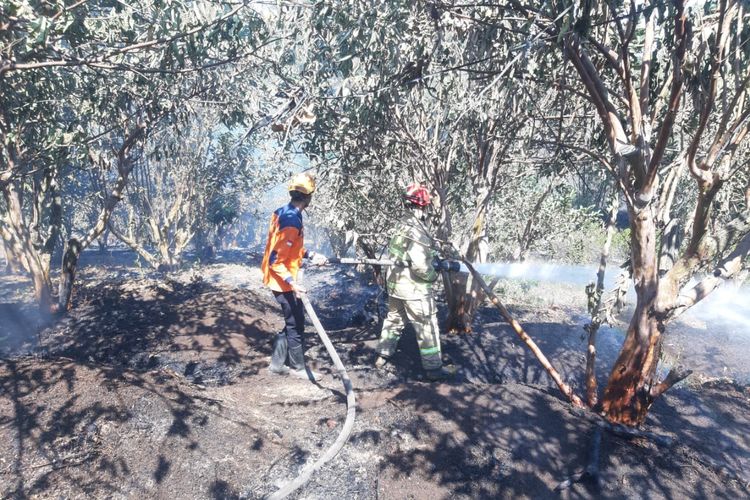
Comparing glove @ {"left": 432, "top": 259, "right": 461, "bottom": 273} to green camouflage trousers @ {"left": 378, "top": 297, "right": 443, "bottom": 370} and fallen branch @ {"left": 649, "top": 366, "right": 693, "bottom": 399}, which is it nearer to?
green camouflage trousers @ {"left": 378, "top": 297, "right": 443, "bottom": 370}

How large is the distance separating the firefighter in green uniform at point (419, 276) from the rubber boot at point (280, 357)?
4.19ft

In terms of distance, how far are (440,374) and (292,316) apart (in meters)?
1.67

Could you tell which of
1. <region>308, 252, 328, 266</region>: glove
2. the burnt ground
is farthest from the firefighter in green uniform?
<region>308, 252, 328, 266</region>: glove

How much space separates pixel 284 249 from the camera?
4.39 meters

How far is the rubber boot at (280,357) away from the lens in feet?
16.0

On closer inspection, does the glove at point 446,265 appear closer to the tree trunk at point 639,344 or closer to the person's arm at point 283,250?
the person's arm at point 283,250

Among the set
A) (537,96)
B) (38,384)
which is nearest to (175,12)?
(38,384)

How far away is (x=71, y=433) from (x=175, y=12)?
11.5 feet

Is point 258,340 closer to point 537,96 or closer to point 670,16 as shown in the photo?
point 537,96

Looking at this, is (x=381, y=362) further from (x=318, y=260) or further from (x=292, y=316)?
(x=318, y=260)

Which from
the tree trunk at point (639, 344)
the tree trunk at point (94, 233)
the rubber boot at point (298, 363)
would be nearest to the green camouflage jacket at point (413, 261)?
the rubber boot at point (298, 363)

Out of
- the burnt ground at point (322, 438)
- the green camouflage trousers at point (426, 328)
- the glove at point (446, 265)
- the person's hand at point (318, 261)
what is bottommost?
the burnt ground at point (322, 438)

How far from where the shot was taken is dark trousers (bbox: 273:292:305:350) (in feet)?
14.9

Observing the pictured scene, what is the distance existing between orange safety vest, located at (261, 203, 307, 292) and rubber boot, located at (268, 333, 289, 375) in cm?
68
